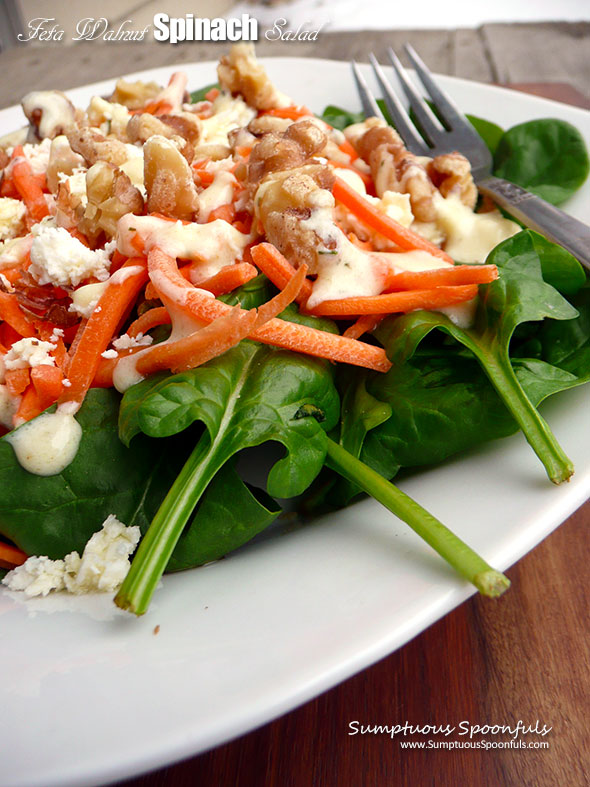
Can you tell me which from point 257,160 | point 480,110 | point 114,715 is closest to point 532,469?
point 114,715

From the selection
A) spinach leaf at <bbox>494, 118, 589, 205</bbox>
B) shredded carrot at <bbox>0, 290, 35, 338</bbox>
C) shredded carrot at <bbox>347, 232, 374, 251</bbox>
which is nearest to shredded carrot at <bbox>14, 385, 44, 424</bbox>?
shredded carrot at <bbox>0, 290, 35, 338</bbox>

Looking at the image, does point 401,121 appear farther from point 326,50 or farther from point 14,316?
point 326,50

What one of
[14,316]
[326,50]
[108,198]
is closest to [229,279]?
[108,198]

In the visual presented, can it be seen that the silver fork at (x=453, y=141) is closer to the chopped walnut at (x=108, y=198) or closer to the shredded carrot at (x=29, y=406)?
the chopped walnut at (x=108, y=198)

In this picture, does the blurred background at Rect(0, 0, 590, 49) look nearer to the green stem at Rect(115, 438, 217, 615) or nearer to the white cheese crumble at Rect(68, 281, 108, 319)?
the white cheese crumble at Rect(68, 281, 108, 319)

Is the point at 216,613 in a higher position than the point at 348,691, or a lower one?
higher

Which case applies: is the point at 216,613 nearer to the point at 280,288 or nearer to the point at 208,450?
the point at 208,450

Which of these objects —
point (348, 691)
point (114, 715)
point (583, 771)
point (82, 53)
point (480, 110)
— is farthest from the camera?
point (82, 53)
